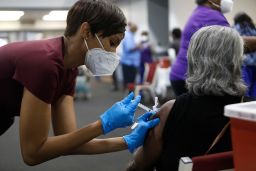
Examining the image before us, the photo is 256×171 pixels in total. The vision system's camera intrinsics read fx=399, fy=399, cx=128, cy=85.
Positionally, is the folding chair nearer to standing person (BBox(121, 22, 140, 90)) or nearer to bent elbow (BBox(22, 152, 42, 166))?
Result: bent elbow (BBox(22, 152, 42, 166))

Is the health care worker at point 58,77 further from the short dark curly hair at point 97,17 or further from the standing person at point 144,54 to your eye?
the standing person at point 144,54

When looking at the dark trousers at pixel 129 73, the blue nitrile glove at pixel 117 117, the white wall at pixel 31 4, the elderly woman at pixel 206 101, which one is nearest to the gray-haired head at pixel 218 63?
the elderly woman at pixel 206 101

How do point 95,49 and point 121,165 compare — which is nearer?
point 95,49

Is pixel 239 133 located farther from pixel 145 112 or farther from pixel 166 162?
pixel 145 112

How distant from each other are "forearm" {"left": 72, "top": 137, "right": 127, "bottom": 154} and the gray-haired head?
0.36m

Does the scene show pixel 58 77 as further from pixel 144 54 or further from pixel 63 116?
pixel 144 54

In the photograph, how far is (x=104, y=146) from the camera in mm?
1521

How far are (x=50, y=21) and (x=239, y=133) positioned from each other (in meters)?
12.4

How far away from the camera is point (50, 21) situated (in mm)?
12891

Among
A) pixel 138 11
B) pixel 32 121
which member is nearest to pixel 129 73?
pixel 138 11

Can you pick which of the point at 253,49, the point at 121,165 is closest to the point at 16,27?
the point at 121,165

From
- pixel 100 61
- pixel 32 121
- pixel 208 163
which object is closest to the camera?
pixel 208 163

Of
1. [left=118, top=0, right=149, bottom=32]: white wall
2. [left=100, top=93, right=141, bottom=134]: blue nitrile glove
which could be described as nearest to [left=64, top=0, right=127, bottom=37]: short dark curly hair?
[left=100, top=93, right=141, bottom=134]: blue nitrile glove

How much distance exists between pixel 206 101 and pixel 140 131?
26 cm
